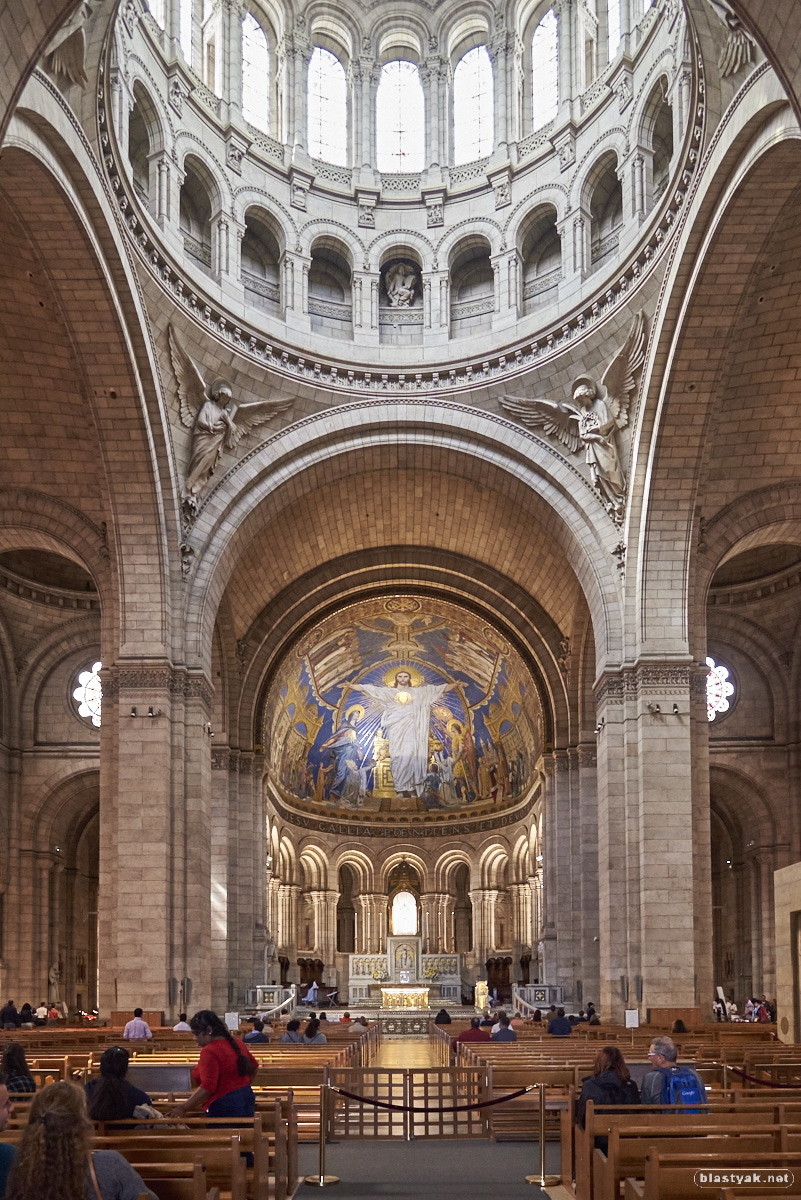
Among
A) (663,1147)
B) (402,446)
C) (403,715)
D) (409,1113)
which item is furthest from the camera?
(403,715)

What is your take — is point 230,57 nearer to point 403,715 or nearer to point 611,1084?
point 403,715

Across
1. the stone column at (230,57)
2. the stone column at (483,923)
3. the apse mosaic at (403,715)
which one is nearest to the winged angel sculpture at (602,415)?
the stone column at (230,57)

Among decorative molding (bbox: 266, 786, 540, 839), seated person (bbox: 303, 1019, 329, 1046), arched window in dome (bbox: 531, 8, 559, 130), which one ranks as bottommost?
seated person (bbox: 303, 1019, 329, 1046)

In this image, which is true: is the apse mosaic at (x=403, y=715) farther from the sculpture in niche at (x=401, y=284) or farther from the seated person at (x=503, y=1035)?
the seated person at (x=503, y=1035)

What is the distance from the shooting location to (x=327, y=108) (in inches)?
1227

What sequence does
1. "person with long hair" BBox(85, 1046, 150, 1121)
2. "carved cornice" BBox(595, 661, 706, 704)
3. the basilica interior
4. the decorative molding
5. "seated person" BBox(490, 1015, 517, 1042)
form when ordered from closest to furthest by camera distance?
"person with long hair" BBox(85, 1046, 150, 1121) → "seated person" BBox(490, 1015, 517, 1042) → the basilica interior → "carved cornice" BBox(595, 661, 706, 704) → the decorative molding

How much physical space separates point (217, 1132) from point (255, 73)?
2661 cm

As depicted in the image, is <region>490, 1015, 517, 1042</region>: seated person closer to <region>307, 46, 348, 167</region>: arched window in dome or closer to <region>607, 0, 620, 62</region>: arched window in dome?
<region>607, 0, 620, 62</region>: arched window in dome

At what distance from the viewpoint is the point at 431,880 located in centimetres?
4991

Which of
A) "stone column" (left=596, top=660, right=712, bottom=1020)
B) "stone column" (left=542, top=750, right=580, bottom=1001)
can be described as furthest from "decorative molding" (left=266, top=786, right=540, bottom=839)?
"stone column" (left=596, top=660, right=712, bottom=1020)

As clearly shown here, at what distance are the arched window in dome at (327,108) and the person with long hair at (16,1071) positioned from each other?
82.4ft

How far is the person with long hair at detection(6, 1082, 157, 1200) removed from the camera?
17.3 ft

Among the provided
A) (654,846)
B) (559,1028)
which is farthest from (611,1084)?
(654,846)

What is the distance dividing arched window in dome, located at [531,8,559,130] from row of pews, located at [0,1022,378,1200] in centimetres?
2142
